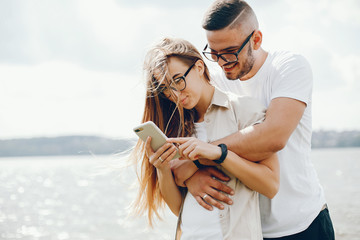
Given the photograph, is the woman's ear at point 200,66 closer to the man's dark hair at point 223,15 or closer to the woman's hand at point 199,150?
the man's dark hair at point 223,15

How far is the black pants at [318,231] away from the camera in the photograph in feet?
10.3

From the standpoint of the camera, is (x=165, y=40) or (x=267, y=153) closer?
(x=267, y=153)

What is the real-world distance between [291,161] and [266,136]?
22.1 inches

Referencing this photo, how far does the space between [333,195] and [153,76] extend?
2660 centimetres

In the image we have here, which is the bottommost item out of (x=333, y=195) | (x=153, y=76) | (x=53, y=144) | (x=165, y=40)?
(x=53, y=144)

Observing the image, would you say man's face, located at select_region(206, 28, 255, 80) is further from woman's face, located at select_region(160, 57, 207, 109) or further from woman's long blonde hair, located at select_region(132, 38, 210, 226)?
woman's face, located at select_region(160, 57, 207, 109)

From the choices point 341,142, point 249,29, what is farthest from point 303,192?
point 341,142

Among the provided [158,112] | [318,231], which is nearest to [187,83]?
[158,112]

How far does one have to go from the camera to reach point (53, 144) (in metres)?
146

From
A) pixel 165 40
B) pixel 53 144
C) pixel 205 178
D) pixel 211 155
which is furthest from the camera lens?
pixel 53 144

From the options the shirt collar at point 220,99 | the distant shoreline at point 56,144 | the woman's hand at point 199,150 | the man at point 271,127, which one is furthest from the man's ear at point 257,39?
the distant shoreline at point 56,144

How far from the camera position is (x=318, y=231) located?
10.6ft

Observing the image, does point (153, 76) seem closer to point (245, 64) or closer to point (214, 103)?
point (214, 103)

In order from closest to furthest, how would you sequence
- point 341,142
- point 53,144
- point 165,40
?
1. point 165,40
2. point 53,144
3. point 341,142
